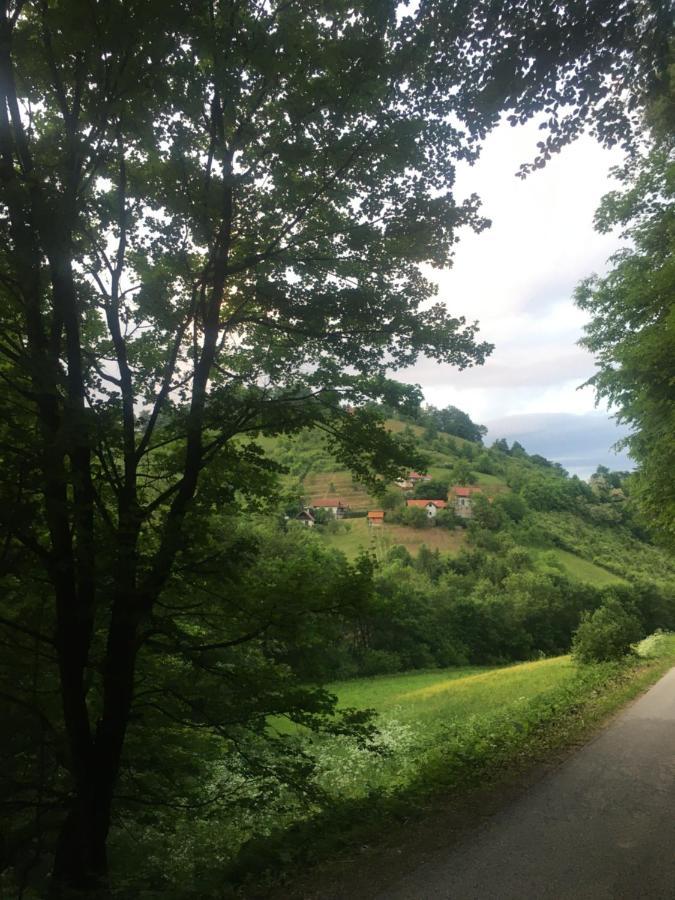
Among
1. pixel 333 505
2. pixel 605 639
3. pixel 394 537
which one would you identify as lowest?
pixel 605 639

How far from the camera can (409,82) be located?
18.2ft

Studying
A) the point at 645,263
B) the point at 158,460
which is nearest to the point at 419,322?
the point at 158,460

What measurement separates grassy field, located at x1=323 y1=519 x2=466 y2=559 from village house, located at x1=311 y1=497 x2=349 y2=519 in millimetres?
2388

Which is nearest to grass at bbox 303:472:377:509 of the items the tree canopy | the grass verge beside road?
the grass verge beside road

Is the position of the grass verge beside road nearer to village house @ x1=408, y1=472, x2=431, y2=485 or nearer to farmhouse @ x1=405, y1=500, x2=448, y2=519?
village house @ x1=408, y1=472, x2=431, y2=485

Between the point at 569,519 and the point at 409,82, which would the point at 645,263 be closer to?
the point at 409,82

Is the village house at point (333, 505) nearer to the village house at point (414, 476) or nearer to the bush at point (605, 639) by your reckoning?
the bush at point (605, 639)

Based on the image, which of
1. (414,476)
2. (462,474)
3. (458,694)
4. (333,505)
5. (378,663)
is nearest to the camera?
(414,476)

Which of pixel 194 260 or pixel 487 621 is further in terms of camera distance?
pixel 487 621

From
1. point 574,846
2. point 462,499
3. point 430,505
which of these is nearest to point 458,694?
point 574,846

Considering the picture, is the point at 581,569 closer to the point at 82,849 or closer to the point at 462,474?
the point at 462,474

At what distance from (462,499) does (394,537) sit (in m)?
24.1

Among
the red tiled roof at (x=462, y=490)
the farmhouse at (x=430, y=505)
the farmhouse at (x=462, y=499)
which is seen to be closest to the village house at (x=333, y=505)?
the farmhouse at (x=430, y=505)

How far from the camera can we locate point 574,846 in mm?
4383
